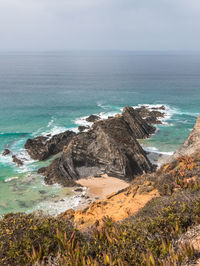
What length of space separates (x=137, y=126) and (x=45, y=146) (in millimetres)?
17830

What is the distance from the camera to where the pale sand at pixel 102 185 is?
26.0m

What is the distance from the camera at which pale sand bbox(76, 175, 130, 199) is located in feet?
85.3

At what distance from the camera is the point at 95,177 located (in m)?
29.4

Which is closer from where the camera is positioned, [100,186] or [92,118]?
[100,186]

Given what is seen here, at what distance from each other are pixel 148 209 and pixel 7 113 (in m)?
55.1

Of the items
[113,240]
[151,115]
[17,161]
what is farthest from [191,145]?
[151,115]

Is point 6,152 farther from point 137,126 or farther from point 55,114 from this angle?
point 55,114

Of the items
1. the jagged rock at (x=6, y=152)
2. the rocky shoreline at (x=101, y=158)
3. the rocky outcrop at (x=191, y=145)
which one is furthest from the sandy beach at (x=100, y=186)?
the jagged rock at (x=6, y=152)

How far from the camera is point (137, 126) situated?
46.1 meters

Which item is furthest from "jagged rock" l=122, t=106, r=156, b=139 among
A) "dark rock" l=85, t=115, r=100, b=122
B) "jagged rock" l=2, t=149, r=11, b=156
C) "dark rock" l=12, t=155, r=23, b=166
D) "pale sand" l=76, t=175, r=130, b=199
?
"jagged rock" l=2, t=149, r=11, b=156

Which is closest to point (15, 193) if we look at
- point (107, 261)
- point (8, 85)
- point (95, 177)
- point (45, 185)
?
point (45, 185)

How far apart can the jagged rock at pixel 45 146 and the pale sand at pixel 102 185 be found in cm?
1026

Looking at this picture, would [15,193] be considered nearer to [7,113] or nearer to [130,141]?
[130,141]

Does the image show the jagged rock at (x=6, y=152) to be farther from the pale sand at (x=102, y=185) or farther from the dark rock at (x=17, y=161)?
the pale sand at (x=102, y=185)
